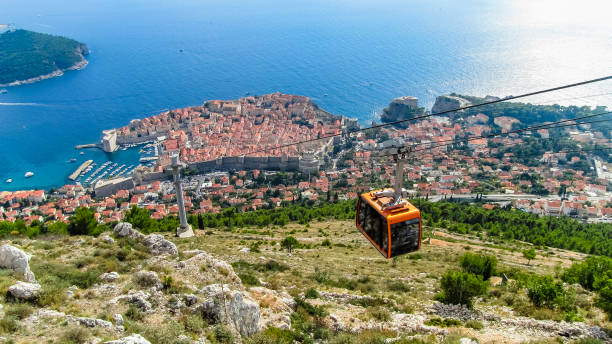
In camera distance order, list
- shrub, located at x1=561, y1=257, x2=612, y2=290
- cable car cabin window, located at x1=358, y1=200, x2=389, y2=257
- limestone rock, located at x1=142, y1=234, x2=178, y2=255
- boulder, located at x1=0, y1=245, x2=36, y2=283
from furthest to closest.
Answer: limestone rock, located at x1=142, y1=234, x2=178, y2=255 → shrub, located at x1=561, y1=257, x2=612, y2=290 → boulder, located at x1=0, y1=245, x2=36, y2=283 → cable car cabin window, located at x1=358, y1=200, x2=389, y2=257

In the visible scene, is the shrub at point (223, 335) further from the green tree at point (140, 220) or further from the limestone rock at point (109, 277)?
the green tree at point (140, 220)

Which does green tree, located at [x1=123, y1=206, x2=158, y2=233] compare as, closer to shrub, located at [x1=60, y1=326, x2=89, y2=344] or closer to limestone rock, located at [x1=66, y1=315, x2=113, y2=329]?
limestone rock, located at [x1=66, y1=315, x2=113, y2=329]

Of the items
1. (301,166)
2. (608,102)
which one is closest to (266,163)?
(301,166)

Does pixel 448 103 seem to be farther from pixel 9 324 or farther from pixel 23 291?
pixel 9 324

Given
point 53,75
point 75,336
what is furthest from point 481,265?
point 53,75

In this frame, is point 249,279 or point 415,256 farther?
point 415,256

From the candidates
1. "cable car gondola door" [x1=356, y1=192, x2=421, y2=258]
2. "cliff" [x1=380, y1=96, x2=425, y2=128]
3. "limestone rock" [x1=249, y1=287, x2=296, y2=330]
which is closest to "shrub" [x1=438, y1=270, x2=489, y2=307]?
"cable car gondola door" [x1=356, y1=192, x2=421, y2=258]
